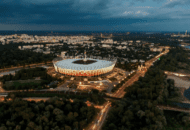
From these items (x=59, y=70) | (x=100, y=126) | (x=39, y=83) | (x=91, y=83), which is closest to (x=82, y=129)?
(x=100, y=126)

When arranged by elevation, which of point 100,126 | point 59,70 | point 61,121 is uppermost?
point 59,70

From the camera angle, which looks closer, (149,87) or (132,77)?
(149,87)

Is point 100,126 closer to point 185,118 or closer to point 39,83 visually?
point 185,118

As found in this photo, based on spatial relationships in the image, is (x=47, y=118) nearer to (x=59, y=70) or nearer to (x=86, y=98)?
(x=86, y=98)

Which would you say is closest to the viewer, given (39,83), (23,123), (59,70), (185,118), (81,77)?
(23,123)

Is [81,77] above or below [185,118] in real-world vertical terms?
above

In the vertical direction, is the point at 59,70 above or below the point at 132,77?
above

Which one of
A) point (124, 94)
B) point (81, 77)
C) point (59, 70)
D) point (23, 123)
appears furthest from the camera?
point (59, 70)

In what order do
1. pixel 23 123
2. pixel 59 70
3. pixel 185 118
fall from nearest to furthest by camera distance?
pixel 23 123 → pixel 185 118 → pixel 59 70

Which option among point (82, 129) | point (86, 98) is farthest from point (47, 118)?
point (86, 98)
